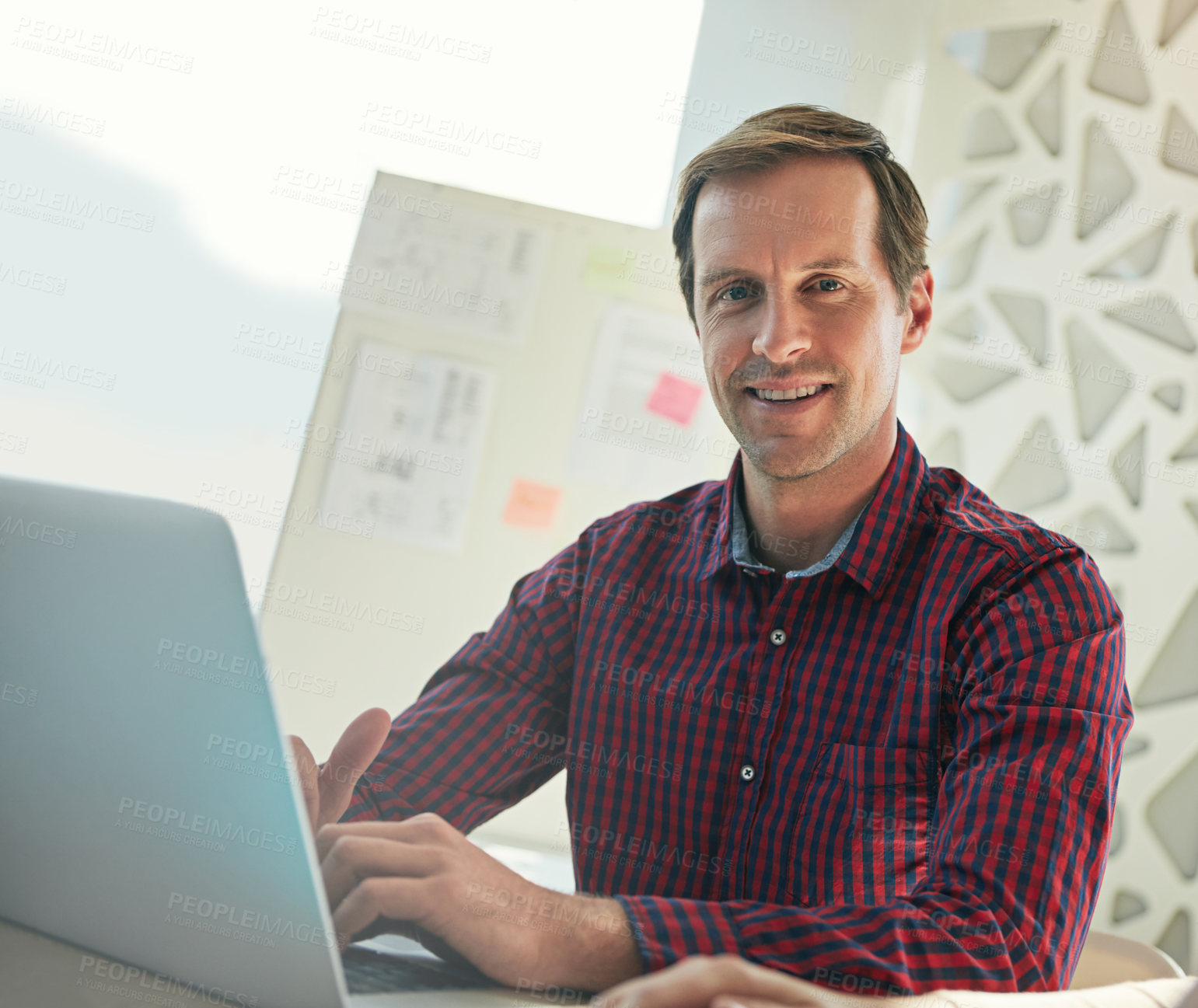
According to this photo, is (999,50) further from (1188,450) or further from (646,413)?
(646,413)

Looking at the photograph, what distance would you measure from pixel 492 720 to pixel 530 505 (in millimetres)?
1335

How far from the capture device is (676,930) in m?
0.60

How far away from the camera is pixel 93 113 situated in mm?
2500

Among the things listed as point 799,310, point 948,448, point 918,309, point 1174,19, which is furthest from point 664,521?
point 1174,19

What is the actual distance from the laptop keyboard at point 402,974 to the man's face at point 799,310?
641mm

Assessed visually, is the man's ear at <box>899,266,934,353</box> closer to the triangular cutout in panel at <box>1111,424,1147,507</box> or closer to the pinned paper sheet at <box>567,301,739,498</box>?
the pinned paper sheet at <box>567,301,739,498</box>

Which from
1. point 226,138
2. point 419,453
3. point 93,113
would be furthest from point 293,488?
point 93,113

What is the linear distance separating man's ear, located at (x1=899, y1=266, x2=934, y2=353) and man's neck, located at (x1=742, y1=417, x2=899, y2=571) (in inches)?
7.0

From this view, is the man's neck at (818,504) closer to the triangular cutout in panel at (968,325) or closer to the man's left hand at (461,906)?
the man's left hand at (461,906)

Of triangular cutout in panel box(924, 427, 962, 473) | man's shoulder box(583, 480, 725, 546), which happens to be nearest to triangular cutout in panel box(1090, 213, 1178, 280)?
triangular cutout in panel box(924, 427, 962, 473)

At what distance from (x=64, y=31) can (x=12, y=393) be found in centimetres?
91

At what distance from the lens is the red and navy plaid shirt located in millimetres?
712

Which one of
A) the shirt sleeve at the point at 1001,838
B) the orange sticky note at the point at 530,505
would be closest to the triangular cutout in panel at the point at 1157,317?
the orange sticky note at the point at 530,505

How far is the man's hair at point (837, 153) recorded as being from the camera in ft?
3.61
